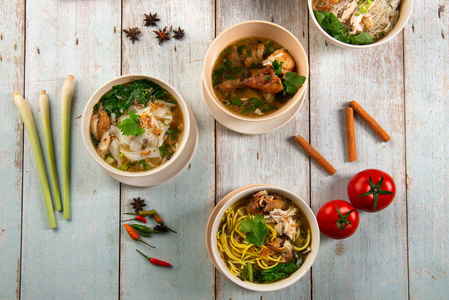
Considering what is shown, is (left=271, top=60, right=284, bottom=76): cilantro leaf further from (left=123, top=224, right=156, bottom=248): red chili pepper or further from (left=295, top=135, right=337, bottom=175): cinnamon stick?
(left=123, top=224, right=156, bottom=248): red chili pepper

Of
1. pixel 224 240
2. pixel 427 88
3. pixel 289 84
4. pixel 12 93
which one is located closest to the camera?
pixel 289 84

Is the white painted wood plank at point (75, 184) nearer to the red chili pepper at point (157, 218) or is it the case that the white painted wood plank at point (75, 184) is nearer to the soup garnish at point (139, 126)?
the red chili pepper at point (157, 218)

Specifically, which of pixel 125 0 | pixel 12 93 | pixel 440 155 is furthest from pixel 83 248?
pixel 440 155

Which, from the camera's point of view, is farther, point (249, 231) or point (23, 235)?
point (23, 235)

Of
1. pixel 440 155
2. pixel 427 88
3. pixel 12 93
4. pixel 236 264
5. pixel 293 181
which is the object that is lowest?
pixel 236 264

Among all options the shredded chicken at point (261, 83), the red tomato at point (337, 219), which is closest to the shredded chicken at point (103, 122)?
the shredded chicken at point (261, 83)

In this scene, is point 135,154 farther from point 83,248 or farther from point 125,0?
point 125,0

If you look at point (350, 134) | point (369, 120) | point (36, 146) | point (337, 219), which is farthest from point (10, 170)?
point (369, 120)
